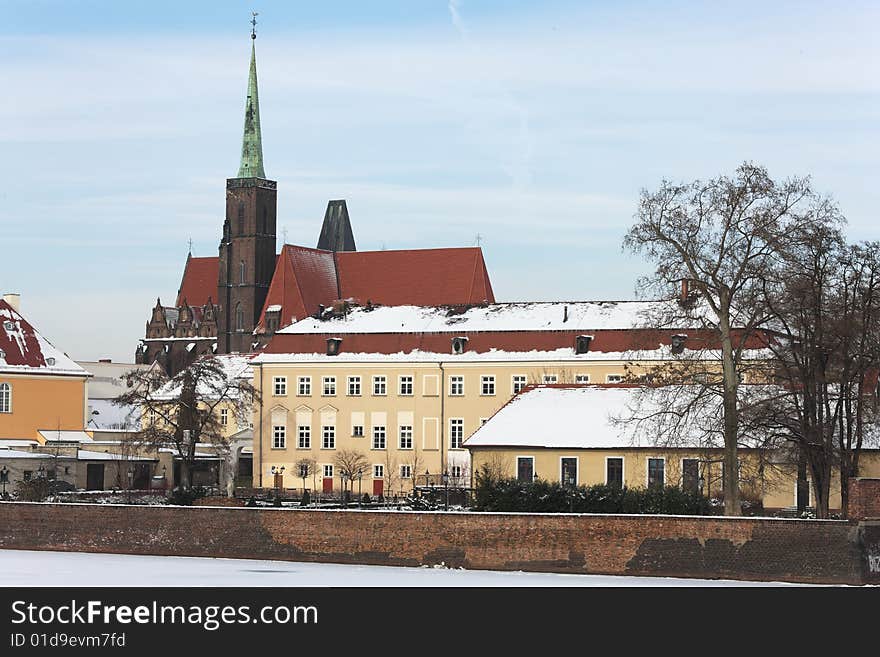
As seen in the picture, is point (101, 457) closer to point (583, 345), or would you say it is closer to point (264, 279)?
point (583, 345)

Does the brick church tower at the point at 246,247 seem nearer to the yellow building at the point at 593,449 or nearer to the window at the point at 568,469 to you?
the yellow building at the point at 593,449

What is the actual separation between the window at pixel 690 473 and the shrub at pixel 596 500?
482 cm

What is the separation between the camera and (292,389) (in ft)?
273

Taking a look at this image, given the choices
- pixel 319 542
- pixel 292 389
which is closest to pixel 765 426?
pixel 319 542

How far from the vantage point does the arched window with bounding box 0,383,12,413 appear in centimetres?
8144

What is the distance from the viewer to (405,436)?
265 feet

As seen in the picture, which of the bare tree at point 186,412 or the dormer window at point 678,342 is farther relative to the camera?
the bare tree at point 186,412

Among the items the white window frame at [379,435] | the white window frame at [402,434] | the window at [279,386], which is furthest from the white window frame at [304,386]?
the white window frame at [402,434]

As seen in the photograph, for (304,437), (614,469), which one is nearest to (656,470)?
(614,469)

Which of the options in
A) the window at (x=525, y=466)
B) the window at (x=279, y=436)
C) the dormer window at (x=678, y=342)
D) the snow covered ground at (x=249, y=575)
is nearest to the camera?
the snow covered ground at (x=249, y=575)

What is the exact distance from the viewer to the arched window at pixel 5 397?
8144 cm

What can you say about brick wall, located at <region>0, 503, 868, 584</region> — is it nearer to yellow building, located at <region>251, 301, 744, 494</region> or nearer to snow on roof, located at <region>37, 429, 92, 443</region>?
yellow building, located at <region>251, 301, 744, 494</region>
